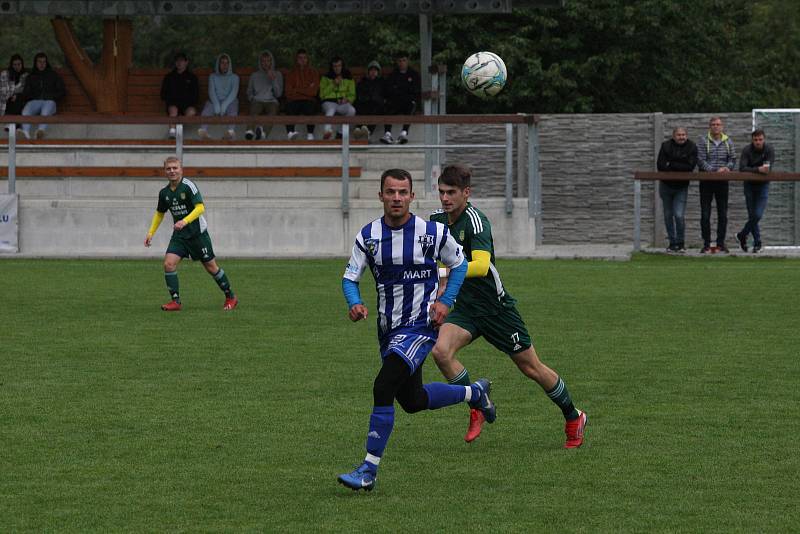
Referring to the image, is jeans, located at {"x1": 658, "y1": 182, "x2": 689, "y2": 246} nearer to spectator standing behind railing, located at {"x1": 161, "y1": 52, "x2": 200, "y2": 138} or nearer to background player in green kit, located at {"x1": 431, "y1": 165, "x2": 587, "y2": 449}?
spectator standing behind railing, located at {"x1": 161, "y1": 52, "x2": 200, "y2": 138}

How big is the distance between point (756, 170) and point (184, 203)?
31.9 feet

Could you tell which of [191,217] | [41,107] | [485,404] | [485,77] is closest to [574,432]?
[485,404]

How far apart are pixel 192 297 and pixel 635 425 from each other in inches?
360

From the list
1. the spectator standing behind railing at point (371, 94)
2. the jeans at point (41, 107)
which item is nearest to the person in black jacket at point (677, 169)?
the spectator standing behind railing at point (371, 94)

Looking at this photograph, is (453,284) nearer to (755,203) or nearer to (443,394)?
(443,394)

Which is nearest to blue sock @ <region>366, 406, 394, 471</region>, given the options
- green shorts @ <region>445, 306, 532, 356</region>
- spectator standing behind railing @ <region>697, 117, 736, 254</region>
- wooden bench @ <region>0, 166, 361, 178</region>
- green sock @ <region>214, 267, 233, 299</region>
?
green shorts @ <region>445, 306, 532, 356</region>

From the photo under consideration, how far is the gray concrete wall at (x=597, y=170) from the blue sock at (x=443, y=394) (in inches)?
730

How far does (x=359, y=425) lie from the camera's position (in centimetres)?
888

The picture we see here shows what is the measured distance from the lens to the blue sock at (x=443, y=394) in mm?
7871

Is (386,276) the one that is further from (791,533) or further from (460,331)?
(791,533)

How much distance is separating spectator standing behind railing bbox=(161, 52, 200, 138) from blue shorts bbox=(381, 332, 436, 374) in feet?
64.3

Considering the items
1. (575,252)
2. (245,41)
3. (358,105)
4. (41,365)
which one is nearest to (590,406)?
(41,365)

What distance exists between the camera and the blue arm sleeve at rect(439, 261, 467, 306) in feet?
24.6

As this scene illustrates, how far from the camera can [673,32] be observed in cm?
3700
